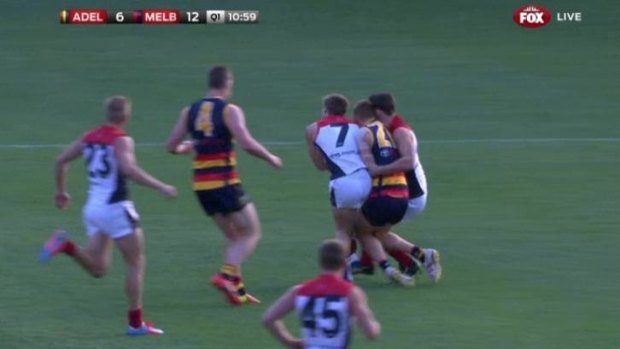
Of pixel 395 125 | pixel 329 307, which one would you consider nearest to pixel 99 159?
pixel 395 125

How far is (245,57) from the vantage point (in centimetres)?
3056

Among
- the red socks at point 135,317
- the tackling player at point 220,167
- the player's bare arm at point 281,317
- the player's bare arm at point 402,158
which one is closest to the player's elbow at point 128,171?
the red socks at point 135,317

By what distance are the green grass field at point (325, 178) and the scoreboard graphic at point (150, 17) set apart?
0.24 meters

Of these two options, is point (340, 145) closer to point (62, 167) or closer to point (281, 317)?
point (62, 167)

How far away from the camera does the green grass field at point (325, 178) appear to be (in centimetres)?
1189

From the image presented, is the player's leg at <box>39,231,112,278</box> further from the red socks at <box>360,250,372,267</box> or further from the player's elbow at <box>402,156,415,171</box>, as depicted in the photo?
the red socks at <box>360,250,372,267</box>

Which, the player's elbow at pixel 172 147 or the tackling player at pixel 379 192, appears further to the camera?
the tackling player at pixel 379 192

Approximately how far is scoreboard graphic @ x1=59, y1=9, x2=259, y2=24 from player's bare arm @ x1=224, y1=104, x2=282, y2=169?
2218cm

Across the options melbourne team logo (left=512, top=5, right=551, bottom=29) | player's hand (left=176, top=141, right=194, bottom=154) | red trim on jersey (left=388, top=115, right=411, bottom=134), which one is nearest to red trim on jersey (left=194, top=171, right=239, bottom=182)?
player's hand (left=176, top=141, right=194, bottom=154)

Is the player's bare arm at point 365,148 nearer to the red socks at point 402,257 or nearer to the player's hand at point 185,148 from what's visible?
the red socks at point 402,257

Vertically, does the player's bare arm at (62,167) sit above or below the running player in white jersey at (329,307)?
above

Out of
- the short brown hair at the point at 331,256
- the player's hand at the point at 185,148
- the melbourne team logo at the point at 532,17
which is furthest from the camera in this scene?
the melbourne team logo at the point at 532,17

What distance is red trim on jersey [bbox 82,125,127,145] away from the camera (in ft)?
36.1

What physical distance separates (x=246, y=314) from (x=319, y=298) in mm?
3853
